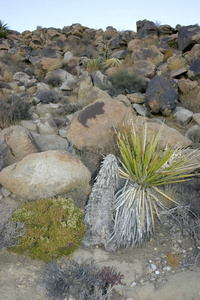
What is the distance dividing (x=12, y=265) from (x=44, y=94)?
6254mm

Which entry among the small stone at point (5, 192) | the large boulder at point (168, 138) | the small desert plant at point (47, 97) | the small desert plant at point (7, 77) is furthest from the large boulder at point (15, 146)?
the small desert plant at point (7, 77)

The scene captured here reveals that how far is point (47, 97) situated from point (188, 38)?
7.03 metres

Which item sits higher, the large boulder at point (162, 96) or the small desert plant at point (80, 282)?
the large boulder at point (162, 96)

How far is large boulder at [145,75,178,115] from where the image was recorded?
7.57 m

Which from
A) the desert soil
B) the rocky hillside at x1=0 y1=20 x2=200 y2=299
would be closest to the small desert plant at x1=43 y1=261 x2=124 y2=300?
the desert soil

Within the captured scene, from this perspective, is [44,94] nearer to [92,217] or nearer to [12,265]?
[92,217]

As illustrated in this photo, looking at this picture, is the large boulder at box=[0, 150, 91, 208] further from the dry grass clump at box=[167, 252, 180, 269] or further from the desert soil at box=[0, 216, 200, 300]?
the dry grass clump at box=[167, 252, 180, 269]

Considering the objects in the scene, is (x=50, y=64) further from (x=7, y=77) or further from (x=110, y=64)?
(x=110, y=64)

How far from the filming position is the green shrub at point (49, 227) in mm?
3881

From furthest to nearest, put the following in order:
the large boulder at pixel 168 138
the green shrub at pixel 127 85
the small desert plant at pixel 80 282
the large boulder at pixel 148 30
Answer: the large boulder at pixel 148 30, the green shrub at pixel 127 85, the large boulder at pixel 168 138, the small desert plant at pixel 80 282

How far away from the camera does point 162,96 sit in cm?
766

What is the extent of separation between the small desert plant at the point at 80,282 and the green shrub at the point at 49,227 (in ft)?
1.33

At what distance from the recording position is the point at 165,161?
424 cm

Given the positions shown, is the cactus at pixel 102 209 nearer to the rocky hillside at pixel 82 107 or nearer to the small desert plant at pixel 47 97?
the rocky hillside at pixel 82 107
